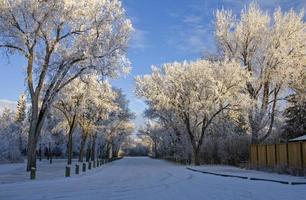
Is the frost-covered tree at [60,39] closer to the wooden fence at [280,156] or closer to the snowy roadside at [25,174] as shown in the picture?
the snowy roadside at [25,174]

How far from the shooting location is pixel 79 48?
3097cm

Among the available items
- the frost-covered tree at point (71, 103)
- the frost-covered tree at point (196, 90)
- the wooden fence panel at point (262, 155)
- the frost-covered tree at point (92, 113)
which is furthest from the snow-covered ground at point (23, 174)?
the frost-covered tree at point (196, 90)

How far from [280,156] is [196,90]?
836 inches

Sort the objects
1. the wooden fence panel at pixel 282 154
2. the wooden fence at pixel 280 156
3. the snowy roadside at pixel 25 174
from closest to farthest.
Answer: the snowy roadside at pixel 25 174
the wooden fence at pixel 280 156
the wooden fence panel at pixel 282 154

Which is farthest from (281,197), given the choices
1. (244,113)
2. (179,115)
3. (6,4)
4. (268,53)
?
(179,115)

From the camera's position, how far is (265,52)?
46094mm

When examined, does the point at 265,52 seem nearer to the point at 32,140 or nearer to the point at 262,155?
the point at 262,155

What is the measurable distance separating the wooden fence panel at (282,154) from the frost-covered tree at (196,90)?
1388 cm

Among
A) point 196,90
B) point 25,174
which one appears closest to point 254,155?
point 196,90

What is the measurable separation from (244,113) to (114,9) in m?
23.4

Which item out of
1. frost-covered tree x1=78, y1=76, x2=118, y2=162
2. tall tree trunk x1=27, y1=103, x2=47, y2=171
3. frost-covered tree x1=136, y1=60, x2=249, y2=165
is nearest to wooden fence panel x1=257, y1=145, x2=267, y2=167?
frost-covered tree x1=136, y1=60, x2=249, y2=165

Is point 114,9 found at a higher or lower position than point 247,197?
higher

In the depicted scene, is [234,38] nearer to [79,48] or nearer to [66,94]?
[66,94]

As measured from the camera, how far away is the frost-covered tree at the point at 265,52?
4444 cm
